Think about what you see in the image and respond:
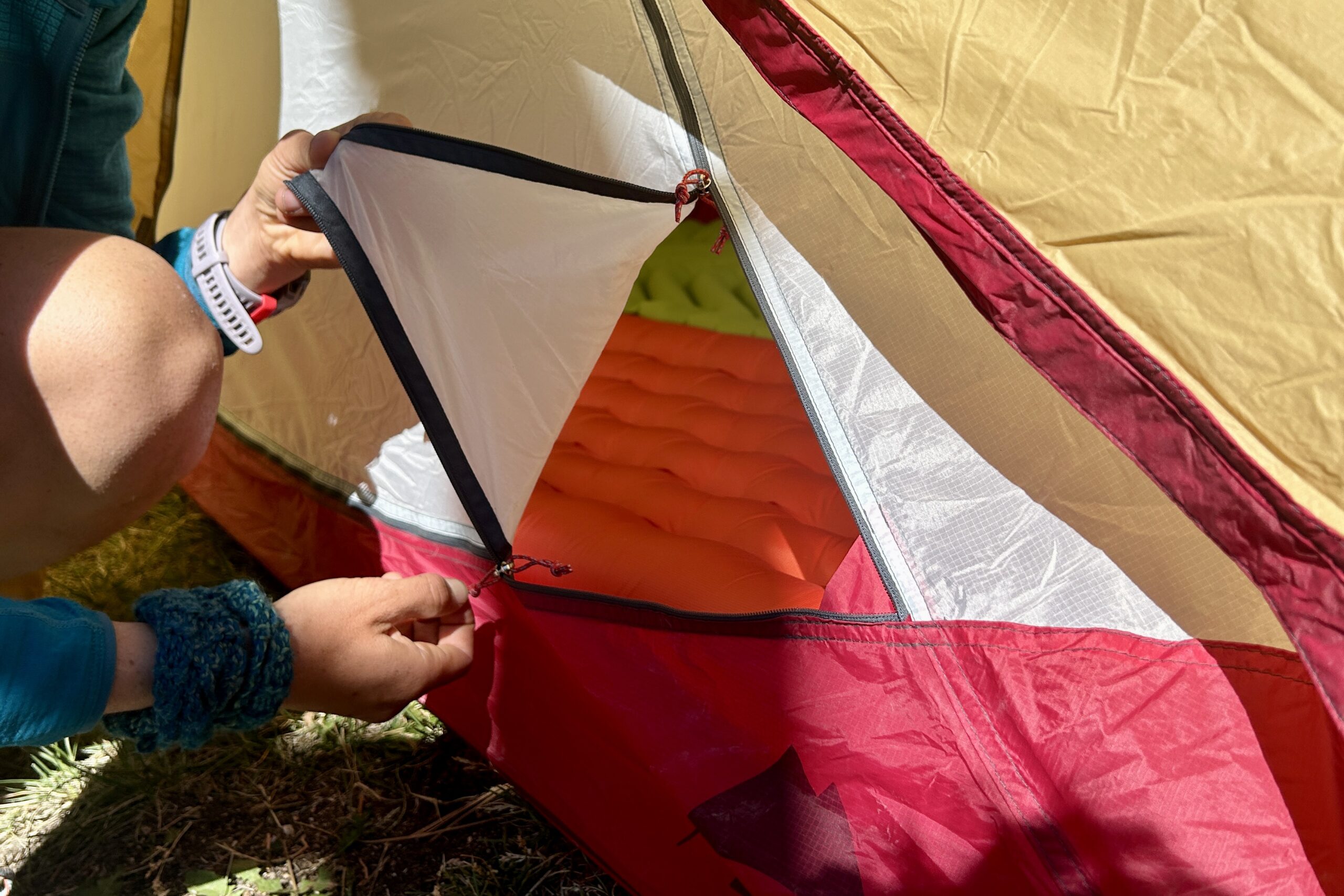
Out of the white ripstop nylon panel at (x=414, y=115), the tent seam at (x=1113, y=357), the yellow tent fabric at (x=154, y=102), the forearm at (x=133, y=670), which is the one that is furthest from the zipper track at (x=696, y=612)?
the yellow tent fabric at (x=154, y=102)

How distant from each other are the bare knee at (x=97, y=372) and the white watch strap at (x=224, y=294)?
0.29 meters

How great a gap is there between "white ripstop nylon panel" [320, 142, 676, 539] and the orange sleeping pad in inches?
5.4

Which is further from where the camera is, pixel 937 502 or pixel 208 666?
pixel 937 502

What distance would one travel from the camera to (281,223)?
3.12ft

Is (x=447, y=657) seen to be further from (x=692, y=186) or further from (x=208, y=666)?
(x=692, y=186)

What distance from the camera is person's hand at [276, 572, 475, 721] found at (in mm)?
734

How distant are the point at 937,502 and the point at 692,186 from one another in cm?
40

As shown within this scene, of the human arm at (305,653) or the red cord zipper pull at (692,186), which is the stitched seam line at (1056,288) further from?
the human arm at (305,653)

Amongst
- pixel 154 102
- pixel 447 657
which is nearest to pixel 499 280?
pixel 447 657

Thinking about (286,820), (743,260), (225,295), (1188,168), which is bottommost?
(286,820)

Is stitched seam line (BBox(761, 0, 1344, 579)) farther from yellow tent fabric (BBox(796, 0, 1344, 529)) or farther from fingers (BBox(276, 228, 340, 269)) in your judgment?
fingers (BBox(276, 228, 340, 269))

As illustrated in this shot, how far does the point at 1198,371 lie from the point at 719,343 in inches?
36.5

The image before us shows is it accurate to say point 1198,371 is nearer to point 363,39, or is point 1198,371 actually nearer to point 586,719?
point 586,719

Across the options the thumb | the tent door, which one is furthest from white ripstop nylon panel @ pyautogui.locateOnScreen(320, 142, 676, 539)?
the thumb
